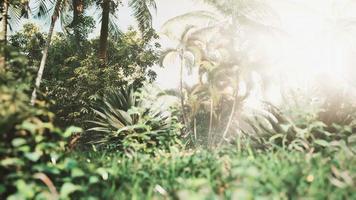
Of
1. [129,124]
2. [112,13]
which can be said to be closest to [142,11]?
[112,13]

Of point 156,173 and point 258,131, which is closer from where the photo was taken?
point 156,173

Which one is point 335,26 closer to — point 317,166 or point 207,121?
point 207,121

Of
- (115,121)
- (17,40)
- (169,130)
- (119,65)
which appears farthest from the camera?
(17,40)

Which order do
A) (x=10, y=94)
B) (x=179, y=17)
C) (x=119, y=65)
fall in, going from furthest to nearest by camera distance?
(x=119, y=65) → (x=179, y=17) → (x=10, y=94)

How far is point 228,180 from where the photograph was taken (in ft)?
10.1

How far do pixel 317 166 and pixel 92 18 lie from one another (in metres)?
17.6

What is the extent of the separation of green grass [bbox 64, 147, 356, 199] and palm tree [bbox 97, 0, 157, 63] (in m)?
15.5

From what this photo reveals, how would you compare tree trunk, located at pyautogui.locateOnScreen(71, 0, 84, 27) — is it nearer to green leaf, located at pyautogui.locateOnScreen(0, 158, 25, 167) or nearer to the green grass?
the green grass

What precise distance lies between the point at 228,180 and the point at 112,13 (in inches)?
731

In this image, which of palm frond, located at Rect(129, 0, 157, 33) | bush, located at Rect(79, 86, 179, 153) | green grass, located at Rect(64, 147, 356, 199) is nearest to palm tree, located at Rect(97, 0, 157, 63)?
palm frond, located at Rect(129, 0, 157, 33)

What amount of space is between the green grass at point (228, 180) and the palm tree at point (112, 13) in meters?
15.5

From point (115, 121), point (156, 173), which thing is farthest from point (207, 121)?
point (156, 173)

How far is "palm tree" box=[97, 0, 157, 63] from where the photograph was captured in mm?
19109

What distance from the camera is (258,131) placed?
6363 millimetres
